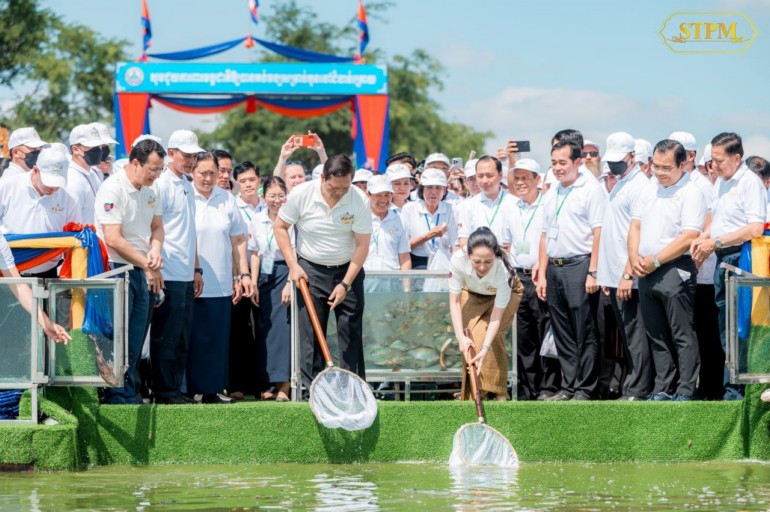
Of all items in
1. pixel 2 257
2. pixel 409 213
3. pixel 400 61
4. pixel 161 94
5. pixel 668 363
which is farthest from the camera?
pixel 400 61

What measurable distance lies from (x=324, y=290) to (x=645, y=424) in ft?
8.32

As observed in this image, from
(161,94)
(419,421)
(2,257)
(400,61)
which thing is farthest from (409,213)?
(400,61)

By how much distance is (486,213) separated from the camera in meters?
10.7

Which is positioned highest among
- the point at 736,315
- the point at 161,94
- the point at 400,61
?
the point at 400,61

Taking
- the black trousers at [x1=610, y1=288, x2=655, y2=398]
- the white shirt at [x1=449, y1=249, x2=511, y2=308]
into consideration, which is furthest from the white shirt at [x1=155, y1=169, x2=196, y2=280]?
the black trousers at [x1=610, y1=288, x2=655, y2=398]

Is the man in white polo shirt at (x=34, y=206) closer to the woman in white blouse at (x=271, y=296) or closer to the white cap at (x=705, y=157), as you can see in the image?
the woman in white blouse at (x=271, y=296)

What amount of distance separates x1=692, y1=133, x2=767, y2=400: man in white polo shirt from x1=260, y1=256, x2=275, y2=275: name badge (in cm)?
354

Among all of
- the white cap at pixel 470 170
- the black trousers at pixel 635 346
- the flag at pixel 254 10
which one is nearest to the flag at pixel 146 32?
the flag at pixel 254 10

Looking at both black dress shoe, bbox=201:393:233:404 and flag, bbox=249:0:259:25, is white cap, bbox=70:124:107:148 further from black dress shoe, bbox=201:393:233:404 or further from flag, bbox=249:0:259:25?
flag, bbox=249:0:259:25

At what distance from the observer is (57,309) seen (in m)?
8.33

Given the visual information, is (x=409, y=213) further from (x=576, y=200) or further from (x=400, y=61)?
(x=400, y=61)

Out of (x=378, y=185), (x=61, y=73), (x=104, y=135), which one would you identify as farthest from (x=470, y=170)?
(x=61, y=73)

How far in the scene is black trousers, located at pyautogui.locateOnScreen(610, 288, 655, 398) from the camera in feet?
31.4

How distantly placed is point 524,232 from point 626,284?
1.16 meters
